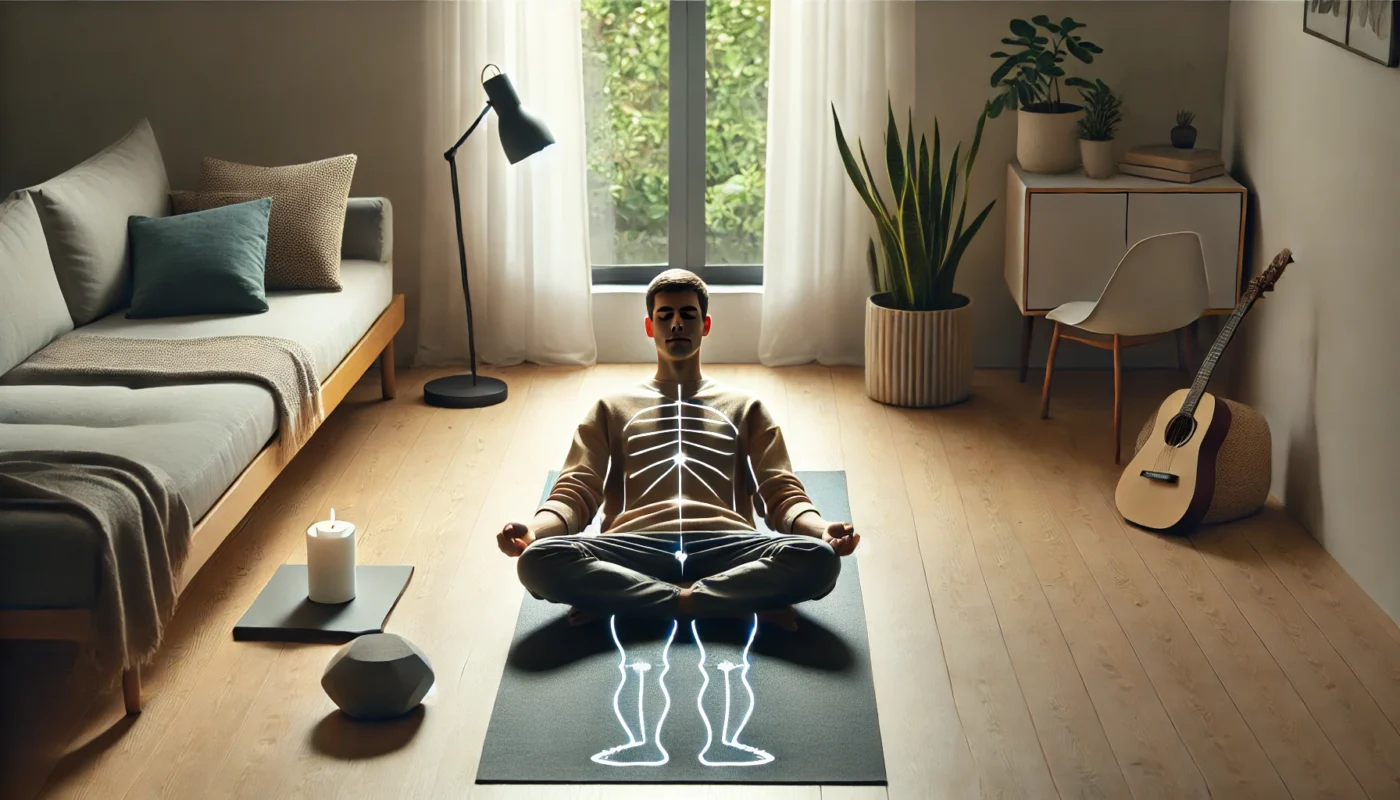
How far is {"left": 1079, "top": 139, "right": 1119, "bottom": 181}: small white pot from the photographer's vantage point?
4.58 metres

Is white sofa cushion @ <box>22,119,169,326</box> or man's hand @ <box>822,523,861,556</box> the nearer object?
man's hand @ <box>822,523,861,556</box>

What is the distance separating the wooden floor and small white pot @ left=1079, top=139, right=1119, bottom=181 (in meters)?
0.84

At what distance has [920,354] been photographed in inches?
184

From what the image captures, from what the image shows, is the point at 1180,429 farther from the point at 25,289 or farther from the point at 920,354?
the point at 25,289

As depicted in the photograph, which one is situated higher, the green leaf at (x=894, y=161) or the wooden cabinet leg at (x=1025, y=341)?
the green leaf at (x=894, y=161)

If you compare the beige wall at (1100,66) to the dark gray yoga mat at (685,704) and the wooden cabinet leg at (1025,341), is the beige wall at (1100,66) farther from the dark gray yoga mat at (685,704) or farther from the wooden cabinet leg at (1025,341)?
the dark gray yoga mat at (685,704)

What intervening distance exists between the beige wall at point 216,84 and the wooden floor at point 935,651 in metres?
1.27

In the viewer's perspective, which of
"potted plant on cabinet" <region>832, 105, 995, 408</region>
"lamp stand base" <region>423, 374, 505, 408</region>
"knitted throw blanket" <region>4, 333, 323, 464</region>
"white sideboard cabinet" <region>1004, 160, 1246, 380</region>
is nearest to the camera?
"knitted throw blanket" <region>4, 333, 323, 464</region>

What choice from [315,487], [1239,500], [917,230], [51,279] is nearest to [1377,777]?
[1239,500]

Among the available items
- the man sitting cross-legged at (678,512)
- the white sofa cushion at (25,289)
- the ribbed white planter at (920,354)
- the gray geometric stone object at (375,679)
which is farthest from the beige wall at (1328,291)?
the white sofa cushion at (25,289)

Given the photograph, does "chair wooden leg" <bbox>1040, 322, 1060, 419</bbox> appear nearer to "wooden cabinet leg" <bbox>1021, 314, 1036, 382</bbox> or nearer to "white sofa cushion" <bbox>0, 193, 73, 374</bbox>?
"wooden cabinet leg" <bbox>1021, 314, 1036, 382</bbox>

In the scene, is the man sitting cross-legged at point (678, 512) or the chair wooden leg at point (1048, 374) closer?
the man sitting cross-legged at point (678, 512)

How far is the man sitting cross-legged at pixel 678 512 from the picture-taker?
296 centimetres
